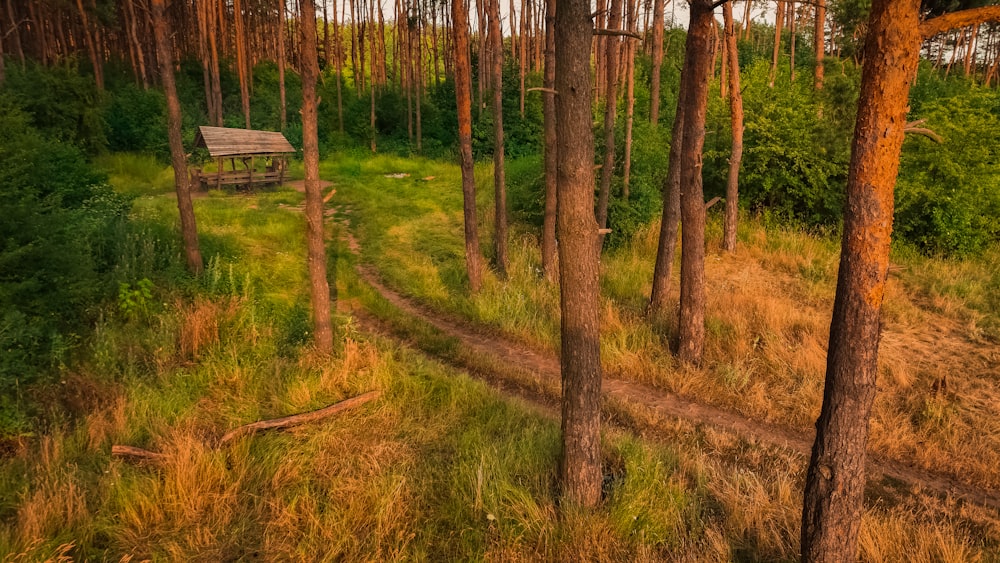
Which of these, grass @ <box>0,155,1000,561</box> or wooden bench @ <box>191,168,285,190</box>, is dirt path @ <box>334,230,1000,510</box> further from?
wooden bench @ <box>191,168,285,190</box>

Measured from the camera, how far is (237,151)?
18188 millimetres

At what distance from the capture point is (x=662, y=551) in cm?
432

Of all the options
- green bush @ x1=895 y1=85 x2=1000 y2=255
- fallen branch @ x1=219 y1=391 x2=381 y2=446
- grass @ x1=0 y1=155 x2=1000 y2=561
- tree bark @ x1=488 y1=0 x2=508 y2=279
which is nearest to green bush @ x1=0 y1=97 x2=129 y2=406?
grass @ x1=0 y1=155 x2=1000 y2=561

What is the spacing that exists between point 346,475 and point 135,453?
2.10 meters

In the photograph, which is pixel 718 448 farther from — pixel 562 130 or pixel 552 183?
pixel 552 183

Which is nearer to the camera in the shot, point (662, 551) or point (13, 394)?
point (662, 551)

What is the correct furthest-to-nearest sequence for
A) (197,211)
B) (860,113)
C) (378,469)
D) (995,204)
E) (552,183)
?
(197,211), (995,204), (552,183), (378,469), (860,113)

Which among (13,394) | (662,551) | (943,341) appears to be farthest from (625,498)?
(943,341)

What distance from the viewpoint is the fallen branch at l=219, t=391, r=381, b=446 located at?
5.76 meters

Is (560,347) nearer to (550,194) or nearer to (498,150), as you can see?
(550,194)

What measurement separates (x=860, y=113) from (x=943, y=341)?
7417 millimetres

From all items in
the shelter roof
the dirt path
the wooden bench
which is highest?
the shelter roof

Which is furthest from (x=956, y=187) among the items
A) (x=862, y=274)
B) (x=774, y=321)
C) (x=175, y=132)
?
(x=175, y=132)

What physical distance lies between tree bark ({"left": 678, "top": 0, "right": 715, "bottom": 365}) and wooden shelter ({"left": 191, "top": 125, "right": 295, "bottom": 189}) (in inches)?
593
